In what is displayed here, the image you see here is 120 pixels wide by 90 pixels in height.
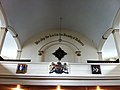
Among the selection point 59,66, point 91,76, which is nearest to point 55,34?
point 59,66

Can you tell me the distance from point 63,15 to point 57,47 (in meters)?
2.12

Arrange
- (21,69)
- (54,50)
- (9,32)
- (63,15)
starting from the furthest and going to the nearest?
(54,50)
(9,32)
(63,15)
(21,69)

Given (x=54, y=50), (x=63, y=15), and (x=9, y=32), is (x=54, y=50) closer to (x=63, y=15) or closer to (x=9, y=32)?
(x=63, y=15)

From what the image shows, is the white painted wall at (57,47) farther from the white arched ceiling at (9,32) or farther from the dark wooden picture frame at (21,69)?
the dark wooden picture frame at (21,69)

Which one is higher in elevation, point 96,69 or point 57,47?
point 57,47

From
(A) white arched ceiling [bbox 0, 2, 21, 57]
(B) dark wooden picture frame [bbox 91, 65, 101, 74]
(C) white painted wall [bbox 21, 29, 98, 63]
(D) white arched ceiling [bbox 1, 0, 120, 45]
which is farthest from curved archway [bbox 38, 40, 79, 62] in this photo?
(B) dark wooden picture frame [bbox 91, 65, 101, 74]

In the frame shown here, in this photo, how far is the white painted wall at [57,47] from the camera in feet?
29.0

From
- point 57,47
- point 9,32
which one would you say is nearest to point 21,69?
point 9,32

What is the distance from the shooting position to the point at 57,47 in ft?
30.0

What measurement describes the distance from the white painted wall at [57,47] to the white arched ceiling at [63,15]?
348 millimetres

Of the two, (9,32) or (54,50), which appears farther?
(54,50)

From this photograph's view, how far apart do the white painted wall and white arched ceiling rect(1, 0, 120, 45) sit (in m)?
0.35

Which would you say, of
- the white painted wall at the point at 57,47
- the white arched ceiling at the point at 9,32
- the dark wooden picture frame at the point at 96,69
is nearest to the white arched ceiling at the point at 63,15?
the white arched ceiling at the point at 9,32

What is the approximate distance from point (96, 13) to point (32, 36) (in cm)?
432
